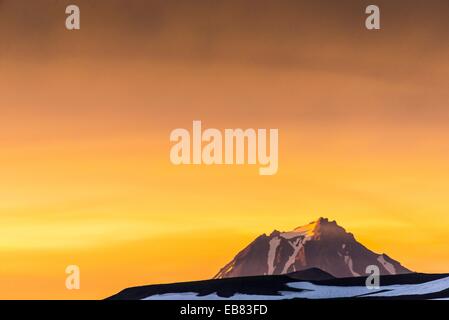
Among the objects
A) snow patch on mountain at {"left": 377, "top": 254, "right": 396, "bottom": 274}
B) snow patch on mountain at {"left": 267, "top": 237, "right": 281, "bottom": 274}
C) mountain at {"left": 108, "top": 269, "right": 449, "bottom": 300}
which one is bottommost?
mountain at {"left": 108, "top": 269, "right": 449, "bottom": 300}

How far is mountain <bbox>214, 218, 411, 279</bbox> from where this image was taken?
589 inches

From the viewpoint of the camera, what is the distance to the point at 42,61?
49.8 feet

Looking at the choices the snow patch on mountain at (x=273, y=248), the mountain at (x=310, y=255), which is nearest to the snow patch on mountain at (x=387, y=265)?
the mountain at (x=310, y=255)

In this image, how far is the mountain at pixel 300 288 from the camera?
15.1 metres

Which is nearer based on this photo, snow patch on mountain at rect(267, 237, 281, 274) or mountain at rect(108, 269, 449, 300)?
snow patch on mountain at rect(267, 237, 281, 274)

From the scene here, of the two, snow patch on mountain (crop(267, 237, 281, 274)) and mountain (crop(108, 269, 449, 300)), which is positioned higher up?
snow patch on mountain (crop(267, 237, 281, 274))

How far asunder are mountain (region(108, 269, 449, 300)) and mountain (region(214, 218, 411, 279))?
2.1 inches

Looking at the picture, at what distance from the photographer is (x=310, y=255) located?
49.9ft

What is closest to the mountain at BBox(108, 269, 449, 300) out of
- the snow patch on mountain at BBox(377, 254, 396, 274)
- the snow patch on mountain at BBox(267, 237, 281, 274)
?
the snow patch on mountain at BBox(377, 254, 396, 274)

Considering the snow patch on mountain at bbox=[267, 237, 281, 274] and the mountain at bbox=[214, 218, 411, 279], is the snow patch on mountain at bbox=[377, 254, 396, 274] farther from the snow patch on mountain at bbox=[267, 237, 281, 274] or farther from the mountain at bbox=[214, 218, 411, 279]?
the snow patch on mountain at bbox=[267, 237, 281, 274]

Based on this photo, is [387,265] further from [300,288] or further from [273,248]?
[273,248]

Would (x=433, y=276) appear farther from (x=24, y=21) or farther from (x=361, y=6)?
(x=24, y=21)

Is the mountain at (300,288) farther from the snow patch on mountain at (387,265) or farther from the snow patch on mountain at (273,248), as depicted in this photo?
the snow patch on mountain at (273,248)
